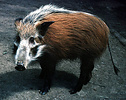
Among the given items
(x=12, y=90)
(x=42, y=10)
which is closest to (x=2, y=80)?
(x=12, y=90)

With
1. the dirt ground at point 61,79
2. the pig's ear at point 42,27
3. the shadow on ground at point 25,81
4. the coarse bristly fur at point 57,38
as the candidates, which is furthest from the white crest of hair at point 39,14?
the shadow on ground at point 25,81

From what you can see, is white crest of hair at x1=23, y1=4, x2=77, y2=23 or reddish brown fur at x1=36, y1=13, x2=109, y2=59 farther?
reddish brown fur at x1=36, y1=13, x2=109, y2=59

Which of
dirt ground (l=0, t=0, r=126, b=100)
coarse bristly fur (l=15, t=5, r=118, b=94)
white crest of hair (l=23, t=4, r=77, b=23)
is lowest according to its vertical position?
dirt ground (l=0, t=0, r=126, b=100)

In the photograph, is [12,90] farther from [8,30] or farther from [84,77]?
[8,30]

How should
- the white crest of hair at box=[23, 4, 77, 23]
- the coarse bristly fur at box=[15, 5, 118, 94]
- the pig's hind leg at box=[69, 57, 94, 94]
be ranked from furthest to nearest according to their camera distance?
the pig's hind leg at box=[69, 57, 94, 94] < the white crest of hair at box=[23, 4, 77, 23] < the coarse bristly fur at box=[15, 5, 118, 94]

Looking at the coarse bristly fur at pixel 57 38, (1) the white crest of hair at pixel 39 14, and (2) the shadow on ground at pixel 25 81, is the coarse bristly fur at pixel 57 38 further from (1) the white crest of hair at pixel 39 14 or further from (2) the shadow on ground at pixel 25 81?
(2) the shadow on ground at pixel 25 81

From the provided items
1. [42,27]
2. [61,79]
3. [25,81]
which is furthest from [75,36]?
[25,81]

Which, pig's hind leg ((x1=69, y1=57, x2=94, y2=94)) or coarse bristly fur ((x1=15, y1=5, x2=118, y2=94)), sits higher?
coarse bristly fur ((x1=15, y1=5, x2=118, y2=94))

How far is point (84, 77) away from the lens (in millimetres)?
3445

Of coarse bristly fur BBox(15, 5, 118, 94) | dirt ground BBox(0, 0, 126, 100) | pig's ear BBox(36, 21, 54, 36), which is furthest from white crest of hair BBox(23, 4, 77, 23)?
dirt ground BBox(0, 0, 126, 100)

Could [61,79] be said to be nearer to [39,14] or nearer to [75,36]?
[75,36]

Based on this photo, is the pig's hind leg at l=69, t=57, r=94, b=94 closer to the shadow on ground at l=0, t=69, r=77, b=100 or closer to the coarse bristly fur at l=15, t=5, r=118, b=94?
the coarse bristly fur at l=15, t=5, r=118, b=94

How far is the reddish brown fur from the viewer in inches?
120

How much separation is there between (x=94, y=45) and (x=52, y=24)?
774 mm
